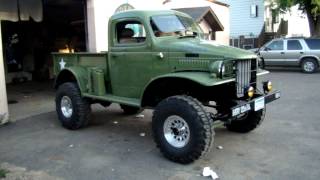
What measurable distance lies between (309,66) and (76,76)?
46.2 ft

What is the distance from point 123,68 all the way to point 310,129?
3.64 meters

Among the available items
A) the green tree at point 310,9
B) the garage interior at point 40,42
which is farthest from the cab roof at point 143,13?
the green tree at point 310,9

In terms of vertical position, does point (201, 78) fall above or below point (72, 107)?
above

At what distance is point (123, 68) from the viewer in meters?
7.43

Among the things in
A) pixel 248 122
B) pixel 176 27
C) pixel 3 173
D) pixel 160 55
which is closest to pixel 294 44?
pixel 248 122

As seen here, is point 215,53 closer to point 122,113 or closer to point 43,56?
point 122,113

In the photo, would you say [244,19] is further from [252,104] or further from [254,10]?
[252,104]

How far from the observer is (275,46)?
20469mm

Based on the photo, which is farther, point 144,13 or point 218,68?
point 144,13

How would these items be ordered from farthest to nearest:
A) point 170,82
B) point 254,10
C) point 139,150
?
point 254,10, point 139,150, point 170,82

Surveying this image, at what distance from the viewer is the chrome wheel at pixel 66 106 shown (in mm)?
8324

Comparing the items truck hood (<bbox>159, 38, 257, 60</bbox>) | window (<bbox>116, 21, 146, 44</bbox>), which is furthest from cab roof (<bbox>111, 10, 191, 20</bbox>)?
truck hood (<bbox>159, 38, 257, 60</bbox>)

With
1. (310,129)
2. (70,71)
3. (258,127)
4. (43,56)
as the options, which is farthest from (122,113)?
(43,56)

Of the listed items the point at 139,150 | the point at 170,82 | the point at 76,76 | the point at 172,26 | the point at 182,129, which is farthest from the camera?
the point at 76,76
